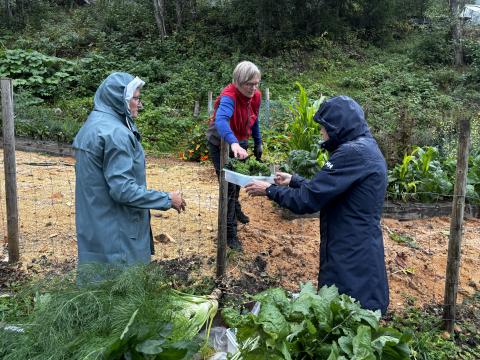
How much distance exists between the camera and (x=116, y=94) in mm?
2885

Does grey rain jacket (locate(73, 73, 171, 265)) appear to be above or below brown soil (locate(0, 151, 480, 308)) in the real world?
above

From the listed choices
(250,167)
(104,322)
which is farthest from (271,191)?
(104,322)

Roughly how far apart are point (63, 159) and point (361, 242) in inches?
311

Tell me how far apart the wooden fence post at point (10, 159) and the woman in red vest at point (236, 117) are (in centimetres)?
178

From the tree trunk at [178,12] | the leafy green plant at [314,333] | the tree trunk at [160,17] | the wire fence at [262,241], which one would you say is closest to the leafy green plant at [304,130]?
the wire fence at [262,241]

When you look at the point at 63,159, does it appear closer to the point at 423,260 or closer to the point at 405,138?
the point at 405,138

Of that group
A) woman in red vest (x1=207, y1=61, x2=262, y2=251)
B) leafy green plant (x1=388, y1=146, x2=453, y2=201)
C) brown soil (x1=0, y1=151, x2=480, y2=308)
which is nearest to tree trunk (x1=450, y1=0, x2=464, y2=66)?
leafy green plant (x1=388, y1=146, x2=453, y2=201)

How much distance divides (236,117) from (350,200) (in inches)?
74.8

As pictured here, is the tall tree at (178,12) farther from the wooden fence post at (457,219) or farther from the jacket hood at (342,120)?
the jacket hood at (342,120)

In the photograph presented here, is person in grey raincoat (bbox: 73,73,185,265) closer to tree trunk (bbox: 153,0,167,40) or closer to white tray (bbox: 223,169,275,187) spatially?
white tray (bbox: 223,169,275,187)

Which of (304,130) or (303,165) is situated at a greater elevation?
(304,130)

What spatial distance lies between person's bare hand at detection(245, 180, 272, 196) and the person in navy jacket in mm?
280

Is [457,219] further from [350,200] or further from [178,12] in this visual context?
[178,12]

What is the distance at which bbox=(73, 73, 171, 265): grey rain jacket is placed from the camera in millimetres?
2811
